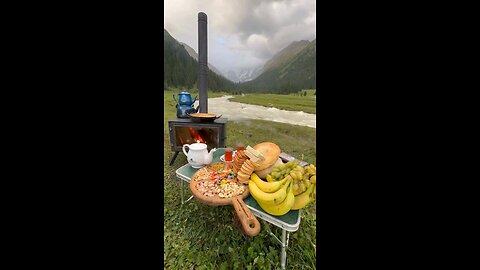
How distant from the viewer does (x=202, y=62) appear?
1906 mm

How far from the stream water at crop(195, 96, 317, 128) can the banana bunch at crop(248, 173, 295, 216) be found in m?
0.97

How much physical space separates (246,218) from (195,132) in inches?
52.0

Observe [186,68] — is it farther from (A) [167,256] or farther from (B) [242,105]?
(A) [167,256]

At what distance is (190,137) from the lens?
1.92m

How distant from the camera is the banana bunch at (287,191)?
2.51ft

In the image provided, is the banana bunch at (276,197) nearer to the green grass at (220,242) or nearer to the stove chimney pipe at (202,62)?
the green grass at (220,242)

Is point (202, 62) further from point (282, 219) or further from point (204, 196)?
point (282, 219)

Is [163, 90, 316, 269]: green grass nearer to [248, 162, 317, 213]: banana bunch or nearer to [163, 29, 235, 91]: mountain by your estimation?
[248, 162, 317, 213]: banana bunch

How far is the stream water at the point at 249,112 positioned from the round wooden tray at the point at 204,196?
84cm

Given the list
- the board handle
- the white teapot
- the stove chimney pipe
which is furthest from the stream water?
the board handle
